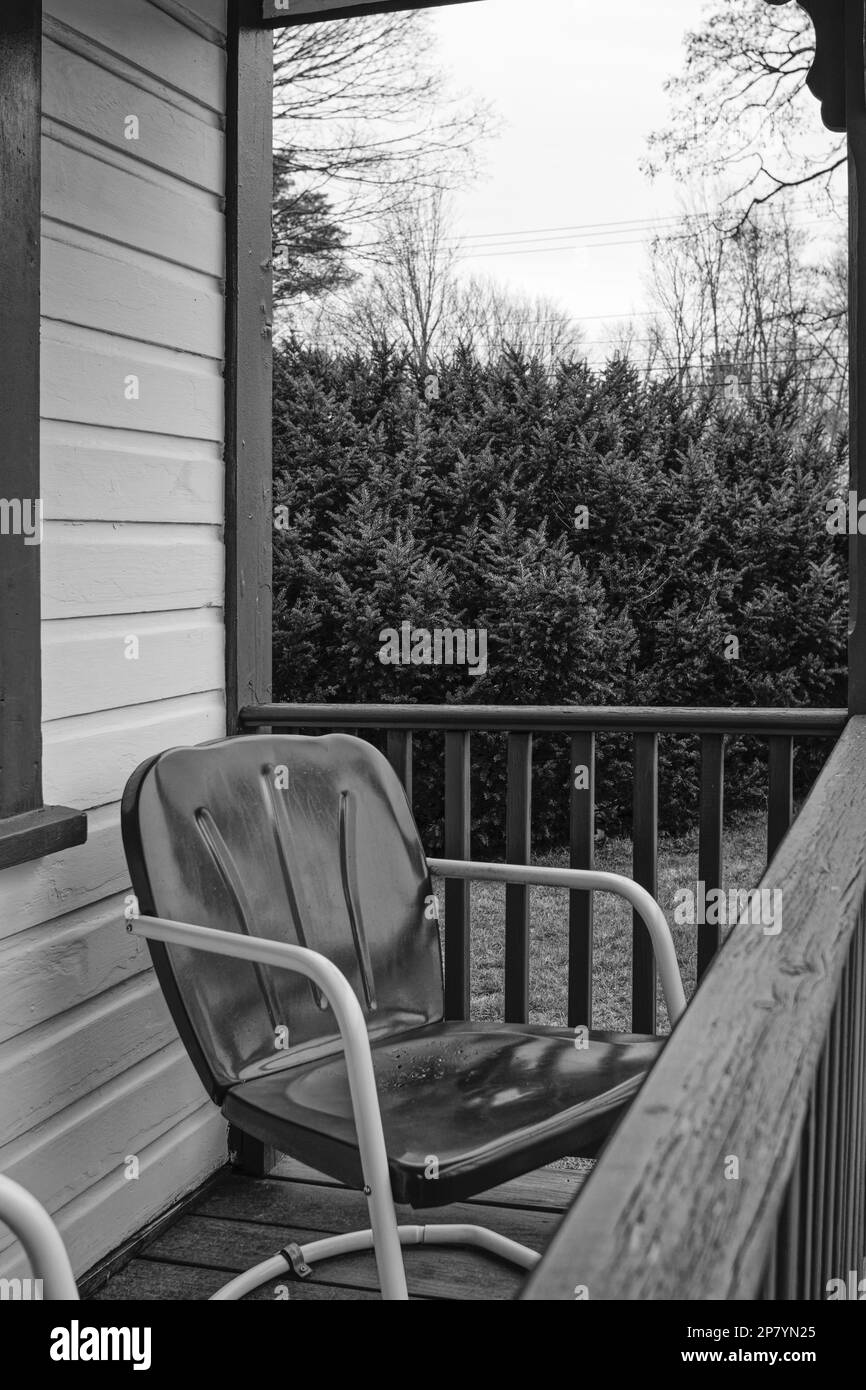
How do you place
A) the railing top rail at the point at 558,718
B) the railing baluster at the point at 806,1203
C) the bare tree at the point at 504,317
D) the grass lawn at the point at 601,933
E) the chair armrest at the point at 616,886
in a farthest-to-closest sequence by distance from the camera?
the bare tree at the point at 504,317
the grass lawn at the point at 601,933
the railing top rail at the point at 558,718
the chair armrest at the point at 616,886
the railing baluster at the point at 806,1203

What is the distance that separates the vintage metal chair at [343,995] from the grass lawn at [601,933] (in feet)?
8.74

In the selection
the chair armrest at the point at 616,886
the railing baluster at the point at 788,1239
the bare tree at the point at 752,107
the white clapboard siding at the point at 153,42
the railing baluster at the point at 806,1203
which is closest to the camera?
the railing baluster at the point at 788,1239

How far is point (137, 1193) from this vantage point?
2332 mm

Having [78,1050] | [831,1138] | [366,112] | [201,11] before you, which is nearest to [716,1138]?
[831,1138]

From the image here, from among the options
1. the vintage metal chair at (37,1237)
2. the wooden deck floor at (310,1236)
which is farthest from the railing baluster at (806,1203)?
the wooden deck floor at (310,1236)

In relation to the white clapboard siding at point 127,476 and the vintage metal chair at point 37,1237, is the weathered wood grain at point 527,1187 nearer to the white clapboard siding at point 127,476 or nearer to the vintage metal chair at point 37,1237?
the white clapboard siding at point 127,476

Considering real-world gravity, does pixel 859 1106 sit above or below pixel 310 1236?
above

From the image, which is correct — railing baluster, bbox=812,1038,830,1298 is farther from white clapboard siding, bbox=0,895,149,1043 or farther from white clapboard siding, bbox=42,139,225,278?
white clapboard siding, bbox=42,139,225,278

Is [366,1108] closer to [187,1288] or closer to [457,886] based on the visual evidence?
[187,1288]

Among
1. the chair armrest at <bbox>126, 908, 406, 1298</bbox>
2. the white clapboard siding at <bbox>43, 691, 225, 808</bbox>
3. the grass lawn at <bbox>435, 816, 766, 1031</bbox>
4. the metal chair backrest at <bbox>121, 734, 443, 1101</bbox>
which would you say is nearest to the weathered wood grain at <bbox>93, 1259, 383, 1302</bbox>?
the metal chair backrest at <bbox>121, 734, 443, 1101</bbox>

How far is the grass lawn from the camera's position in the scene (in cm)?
507

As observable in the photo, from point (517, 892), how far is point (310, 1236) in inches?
30.2

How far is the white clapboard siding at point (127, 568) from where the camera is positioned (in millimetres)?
2104
